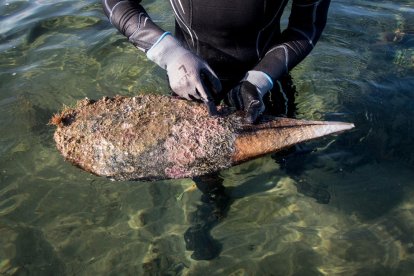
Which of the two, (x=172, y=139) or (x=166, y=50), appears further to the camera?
(x=166, y=50)

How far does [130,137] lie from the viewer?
305 centimetres

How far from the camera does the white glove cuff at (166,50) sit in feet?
10.5

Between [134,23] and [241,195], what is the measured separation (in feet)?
6.10

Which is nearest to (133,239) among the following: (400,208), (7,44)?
(400,208)

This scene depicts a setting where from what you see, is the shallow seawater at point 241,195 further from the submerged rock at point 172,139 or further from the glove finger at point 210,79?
the glove finger at point 210,79

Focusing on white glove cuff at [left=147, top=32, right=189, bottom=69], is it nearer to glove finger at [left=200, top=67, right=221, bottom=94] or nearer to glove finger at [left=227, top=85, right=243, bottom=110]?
glove finger at [left=200, top=67, right=221, bottom=94]

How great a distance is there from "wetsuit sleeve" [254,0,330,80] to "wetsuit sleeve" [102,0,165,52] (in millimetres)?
923

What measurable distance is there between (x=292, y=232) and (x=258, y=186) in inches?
23.4

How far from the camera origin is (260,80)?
3.28 metres

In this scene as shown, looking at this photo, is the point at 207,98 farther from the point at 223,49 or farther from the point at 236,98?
the point at 223,49

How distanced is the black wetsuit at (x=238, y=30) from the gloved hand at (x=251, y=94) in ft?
0.40

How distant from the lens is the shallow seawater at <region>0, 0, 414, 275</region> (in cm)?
345

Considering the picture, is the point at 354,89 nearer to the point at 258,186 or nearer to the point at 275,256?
the point at 258,186

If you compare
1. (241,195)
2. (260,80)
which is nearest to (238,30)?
(260,80)
